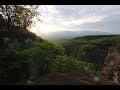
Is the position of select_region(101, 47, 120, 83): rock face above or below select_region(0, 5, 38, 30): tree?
below

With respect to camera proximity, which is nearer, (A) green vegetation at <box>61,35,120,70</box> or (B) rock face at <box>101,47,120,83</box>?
(B) rock face at <box>101,47,120,83</box>

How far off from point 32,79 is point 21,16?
2.94m

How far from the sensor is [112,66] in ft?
26.4

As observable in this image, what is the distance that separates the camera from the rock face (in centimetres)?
752

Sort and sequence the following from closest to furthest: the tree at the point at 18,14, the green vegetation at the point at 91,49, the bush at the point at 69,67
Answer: the bush at the point at 69,67 → the tree at the point at 18,14 → the green vegetation at the point at 91,49

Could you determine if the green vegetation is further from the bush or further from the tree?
the bush

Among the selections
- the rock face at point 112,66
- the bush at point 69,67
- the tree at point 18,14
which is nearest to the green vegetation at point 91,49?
the rock face at point 112,66

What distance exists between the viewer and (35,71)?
214 inches

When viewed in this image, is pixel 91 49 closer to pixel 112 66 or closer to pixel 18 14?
pixel 112 66

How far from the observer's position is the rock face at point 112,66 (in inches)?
296

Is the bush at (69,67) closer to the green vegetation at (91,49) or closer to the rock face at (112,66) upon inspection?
the rock face at (112,66)

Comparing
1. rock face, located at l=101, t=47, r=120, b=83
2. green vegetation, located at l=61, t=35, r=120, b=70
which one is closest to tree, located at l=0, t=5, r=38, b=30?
green vegetation, located at l=61, t=35, r=120, b=70
